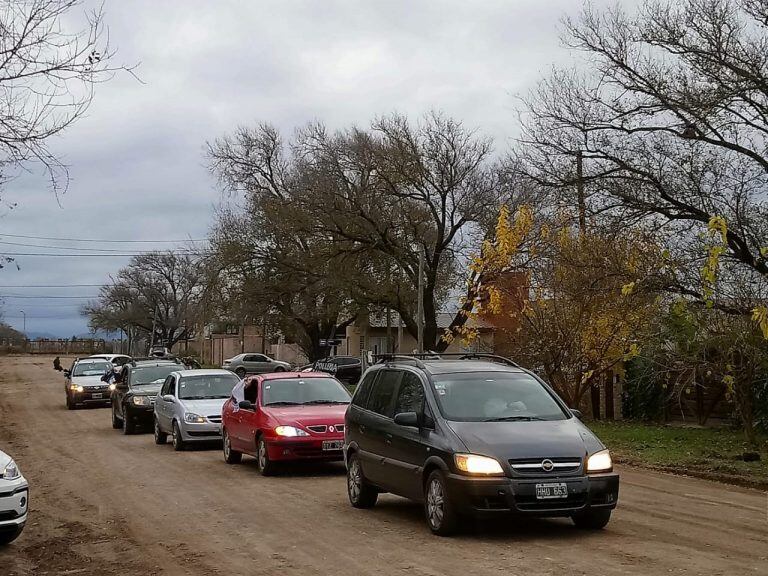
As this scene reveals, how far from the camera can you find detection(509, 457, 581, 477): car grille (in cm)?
927

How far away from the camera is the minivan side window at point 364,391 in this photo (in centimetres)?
1225

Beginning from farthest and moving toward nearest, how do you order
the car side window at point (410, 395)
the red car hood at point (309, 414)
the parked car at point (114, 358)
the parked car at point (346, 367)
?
the parked car at point (346, 367), the parked car at point (114, 358), the red car hood at point (309, 414), the car side window at point (410, 395)

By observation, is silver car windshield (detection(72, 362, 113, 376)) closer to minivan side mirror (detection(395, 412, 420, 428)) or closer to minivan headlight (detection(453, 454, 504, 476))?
minivan side mirror (detection(395, 412, 420, 428))

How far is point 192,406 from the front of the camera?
20594 millimetres

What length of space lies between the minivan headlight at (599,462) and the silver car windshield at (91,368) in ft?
97.5

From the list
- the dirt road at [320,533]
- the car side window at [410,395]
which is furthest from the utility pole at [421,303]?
the car side window at [410,395]

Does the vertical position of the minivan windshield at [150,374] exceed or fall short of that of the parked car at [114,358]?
it falls short

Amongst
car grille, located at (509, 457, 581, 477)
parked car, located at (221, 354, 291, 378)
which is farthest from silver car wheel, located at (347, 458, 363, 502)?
parked car, located at (221, 354, 291, 378)

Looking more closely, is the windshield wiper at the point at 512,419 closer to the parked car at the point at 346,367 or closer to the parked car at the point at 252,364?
the parked car at the point at 346,367

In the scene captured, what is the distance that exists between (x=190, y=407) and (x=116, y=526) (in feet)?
31.3

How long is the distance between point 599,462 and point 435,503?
161 cm

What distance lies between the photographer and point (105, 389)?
119 ft

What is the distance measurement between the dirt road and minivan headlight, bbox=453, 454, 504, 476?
64 cm

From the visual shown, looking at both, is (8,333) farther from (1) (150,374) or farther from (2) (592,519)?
(2) (592,519)
